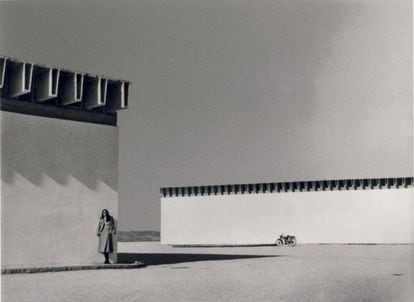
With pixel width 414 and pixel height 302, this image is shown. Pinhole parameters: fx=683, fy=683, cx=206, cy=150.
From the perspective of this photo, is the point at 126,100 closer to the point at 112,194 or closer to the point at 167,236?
the point at 112,194

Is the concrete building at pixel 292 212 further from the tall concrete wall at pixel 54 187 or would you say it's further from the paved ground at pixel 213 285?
the paved ground at pixel 213 285

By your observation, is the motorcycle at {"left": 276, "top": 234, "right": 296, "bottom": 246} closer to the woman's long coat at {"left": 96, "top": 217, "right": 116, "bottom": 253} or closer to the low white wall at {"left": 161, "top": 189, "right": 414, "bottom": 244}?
the low white wall at {"left": 161, "top": 189, "right": 414, "bottom": 244}

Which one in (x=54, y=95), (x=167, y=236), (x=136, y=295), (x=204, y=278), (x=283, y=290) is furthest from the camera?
(x=167, y=236)

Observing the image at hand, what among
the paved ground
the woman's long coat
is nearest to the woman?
the woman's long coat

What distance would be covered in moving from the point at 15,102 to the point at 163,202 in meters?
44.9

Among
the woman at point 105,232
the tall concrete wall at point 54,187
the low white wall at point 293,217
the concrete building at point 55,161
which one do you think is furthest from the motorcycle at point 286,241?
the woman at point 105,232

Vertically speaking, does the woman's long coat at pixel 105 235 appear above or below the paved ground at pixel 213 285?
above

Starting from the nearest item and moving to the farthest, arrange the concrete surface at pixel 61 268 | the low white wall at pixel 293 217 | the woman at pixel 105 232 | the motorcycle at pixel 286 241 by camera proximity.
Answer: the concrete surface at pixel 61 268, the woman at pixel 105 232, the motorcycle at pixel 286 241, the low white wall at pixel 293 217

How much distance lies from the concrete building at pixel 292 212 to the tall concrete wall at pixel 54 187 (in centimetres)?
3276

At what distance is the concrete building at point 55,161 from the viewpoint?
16.8 meters

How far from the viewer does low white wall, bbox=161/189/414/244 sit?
163ft

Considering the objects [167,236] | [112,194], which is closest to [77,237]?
[112,194]

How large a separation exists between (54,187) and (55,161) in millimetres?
680

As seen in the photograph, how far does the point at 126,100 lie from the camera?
1969 cm
